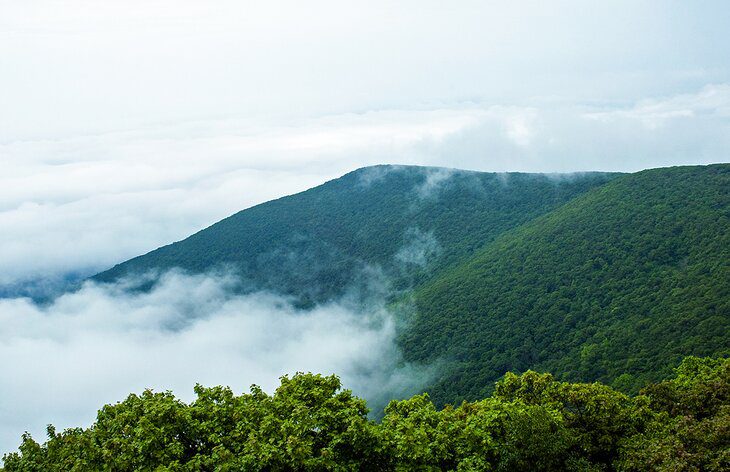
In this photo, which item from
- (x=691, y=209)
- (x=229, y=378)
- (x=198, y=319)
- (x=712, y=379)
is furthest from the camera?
(x=198, y=319)

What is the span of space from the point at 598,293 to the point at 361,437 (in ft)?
265

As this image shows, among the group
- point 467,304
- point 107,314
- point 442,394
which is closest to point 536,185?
point 467,304

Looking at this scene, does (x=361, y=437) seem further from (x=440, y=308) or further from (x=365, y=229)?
(x=365, y=229)

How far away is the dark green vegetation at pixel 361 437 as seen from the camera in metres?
18.0

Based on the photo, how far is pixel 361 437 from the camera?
62.5 feet

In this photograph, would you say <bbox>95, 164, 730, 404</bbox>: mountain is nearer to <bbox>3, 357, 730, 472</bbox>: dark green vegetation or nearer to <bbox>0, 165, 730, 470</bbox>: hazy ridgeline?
<bbox>0, 165, 730, 470</bbox>: hazy ridgeline

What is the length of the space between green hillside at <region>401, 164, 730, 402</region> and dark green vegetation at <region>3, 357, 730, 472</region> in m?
33.2

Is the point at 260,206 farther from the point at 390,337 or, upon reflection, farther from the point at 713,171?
the point at 713,171

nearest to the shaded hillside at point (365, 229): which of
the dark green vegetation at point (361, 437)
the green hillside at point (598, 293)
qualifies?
the green hillside at point (598, 293)

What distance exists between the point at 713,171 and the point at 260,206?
13375 cm

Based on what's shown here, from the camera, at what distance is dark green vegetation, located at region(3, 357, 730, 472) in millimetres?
18047

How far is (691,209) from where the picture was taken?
95.1 meters

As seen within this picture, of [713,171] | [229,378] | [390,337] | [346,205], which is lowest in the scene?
[229,378]

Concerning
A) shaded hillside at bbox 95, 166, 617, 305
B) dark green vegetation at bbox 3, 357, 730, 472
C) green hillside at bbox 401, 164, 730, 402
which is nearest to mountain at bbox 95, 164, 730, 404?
green hillside at bbox 401, 164, 730, 402
